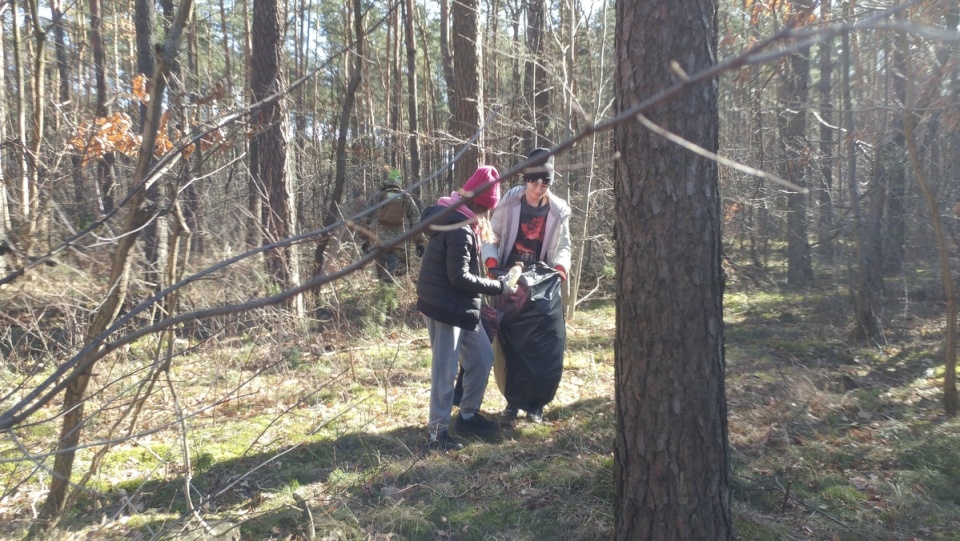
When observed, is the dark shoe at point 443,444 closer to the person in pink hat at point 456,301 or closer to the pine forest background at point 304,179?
the person in pink hat at point 456,301

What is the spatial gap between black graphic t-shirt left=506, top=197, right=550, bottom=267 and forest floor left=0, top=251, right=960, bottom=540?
4.04 feet

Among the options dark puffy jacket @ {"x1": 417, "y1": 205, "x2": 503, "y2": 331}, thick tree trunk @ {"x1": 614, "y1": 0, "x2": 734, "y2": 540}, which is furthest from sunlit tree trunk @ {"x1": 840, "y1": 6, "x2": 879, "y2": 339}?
thick tree trunk @ {"x1": 614, "y1": 0, "x2": 734, "y2": 540}

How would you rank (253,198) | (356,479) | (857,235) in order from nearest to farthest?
(356,479) < (857,235) < (253,198)

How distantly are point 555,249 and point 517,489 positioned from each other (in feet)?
5.97

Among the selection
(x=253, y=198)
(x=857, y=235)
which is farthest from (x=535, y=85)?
(x=857, y=235)

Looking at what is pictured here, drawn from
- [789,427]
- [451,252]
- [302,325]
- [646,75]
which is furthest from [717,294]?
[302,325]

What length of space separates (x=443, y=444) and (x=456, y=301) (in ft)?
3.31

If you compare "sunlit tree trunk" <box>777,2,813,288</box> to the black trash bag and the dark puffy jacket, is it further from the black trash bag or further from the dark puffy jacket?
the dark puffy jacket

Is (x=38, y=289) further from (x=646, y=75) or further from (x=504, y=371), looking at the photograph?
(x=646, y=75)

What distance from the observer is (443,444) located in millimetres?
4465

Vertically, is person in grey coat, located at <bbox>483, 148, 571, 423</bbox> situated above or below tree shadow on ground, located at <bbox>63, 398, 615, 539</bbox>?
above

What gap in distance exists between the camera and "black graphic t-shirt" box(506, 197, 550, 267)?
15.8 ft

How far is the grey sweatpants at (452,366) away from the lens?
4.33 meters

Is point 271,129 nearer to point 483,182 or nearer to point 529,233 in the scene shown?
point 529,233
